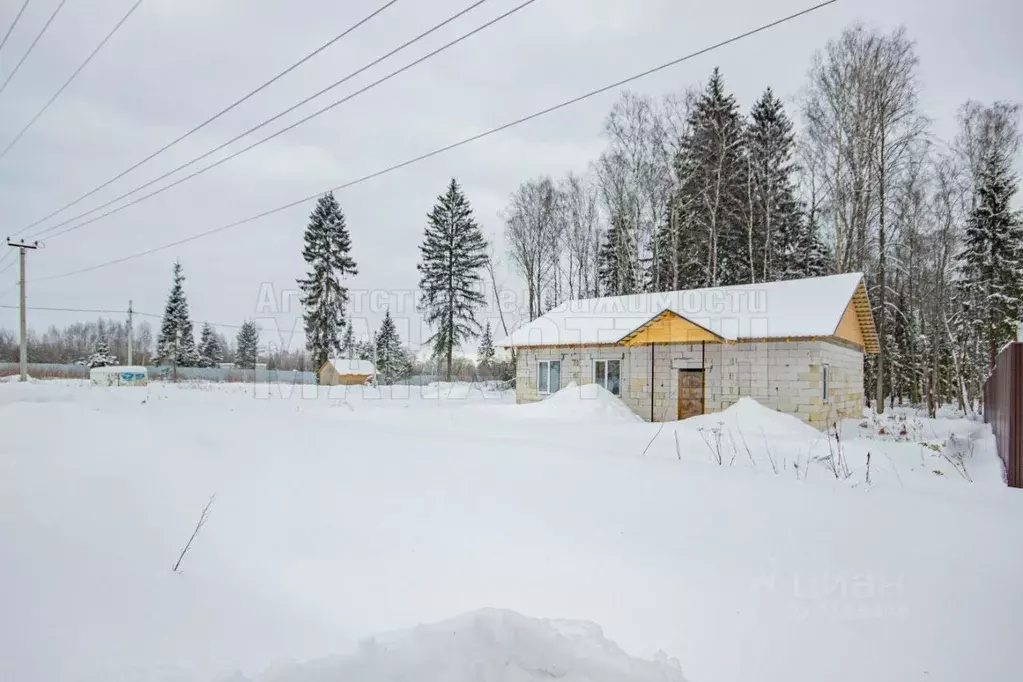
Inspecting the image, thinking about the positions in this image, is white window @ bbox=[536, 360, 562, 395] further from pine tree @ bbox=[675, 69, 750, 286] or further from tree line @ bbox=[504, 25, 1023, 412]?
pine tree @ bbox=[675, 69, 750, 286]

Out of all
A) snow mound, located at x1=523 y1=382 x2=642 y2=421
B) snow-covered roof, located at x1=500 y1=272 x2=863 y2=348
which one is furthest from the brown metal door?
snow-covered roof, located at x1=500 y1=272 x2=863 y2=348

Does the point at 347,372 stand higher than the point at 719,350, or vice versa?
the point at 719,350

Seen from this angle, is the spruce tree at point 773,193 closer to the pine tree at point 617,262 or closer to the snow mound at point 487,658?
the pine tree at point 617,262

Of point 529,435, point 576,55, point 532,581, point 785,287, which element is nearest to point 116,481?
point 532,581

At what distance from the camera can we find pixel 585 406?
12.9m

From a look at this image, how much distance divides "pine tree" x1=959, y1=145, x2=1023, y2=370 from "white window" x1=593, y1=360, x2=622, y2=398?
1401 cm

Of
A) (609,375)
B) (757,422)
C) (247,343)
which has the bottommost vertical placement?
(757,422)

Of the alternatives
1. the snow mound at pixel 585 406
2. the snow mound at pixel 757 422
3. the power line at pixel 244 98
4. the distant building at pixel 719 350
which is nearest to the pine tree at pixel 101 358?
the power line at pixel 244 98

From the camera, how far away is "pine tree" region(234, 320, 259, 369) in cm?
5125

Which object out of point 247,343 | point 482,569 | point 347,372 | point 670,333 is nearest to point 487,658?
point 482,569

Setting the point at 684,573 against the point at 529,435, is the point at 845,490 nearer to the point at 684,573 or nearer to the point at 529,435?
the point at 684,573

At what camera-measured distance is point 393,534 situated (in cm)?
395

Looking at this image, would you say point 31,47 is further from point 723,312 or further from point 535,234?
point 535,234

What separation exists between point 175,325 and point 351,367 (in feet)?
48.1
